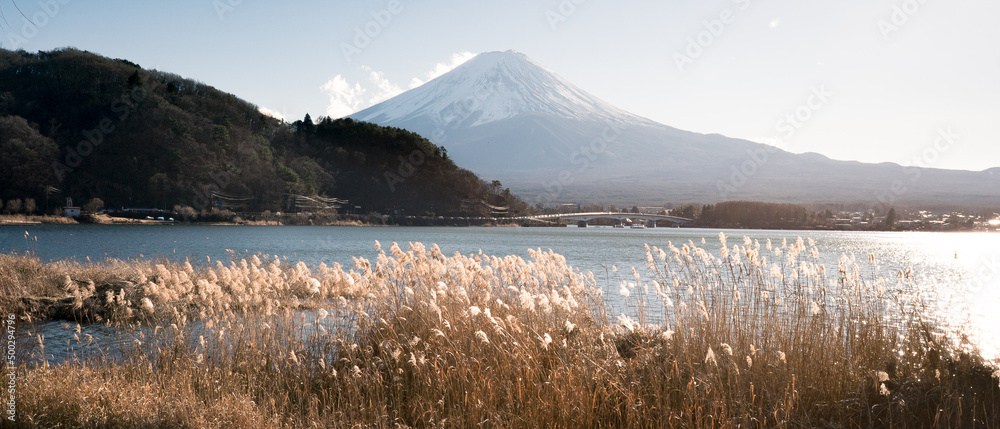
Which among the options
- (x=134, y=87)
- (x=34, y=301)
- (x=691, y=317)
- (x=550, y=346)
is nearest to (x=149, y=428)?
(x=550, y=346)

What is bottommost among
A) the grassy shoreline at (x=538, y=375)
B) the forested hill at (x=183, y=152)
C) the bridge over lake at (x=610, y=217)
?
the grassy shoreline at (x=538, y=375)

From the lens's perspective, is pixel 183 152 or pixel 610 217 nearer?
pixel 183 152

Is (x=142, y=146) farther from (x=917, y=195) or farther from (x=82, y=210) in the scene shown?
(x=917, y=195)

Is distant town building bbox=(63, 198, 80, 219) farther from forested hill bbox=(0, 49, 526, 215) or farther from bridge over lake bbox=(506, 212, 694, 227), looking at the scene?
bridge over lake bbox=(506, 212, 694, 227)

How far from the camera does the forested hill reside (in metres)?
72.6

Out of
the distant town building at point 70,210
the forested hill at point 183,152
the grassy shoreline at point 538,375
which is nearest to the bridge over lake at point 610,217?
the forested hill at point 183,152

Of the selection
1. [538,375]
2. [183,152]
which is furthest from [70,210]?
[538,375]

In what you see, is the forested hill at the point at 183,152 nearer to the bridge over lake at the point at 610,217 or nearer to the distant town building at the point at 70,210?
the distant town building at the point at 70,210

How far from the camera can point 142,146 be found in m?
75.4

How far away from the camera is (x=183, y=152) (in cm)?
7612

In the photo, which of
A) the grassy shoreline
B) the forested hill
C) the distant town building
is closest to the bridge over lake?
the forested hill

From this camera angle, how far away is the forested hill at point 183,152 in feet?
238

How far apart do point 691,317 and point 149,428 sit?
4.78 meters

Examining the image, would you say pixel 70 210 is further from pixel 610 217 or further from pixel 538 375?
pixel 538 375
